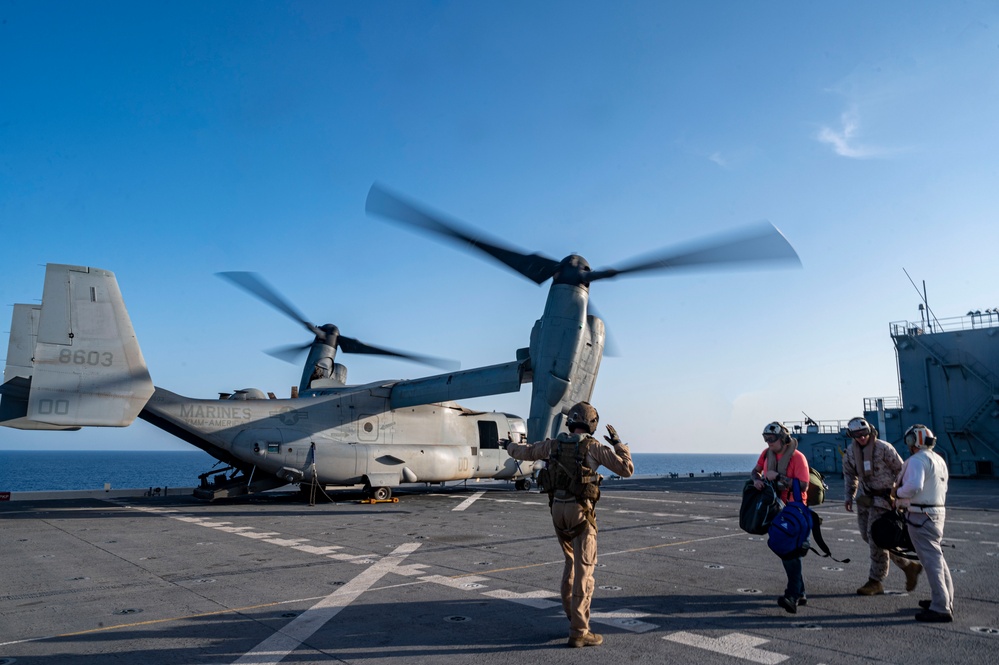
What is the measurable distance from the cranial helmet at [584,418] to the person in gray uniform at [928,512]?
318 centimetres

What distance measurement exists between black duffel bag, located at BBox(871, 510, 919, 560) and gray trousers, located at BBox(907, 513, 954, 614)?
10.1 inches

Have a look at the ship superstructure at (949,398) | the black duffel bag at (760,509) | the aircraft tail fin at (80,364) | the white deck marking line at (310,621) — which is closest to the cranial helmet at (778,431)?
the black duffel bag at (760,509)

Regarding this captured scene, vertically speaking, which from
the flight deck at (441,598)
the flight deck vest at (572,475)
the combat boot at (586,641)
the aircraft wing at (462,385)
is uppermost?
the aircraft wing at (462,385)

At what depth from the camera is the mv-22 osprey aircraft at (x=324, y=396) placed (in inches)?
565

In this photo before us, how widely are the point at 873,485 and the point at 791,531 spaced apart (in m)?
1.70

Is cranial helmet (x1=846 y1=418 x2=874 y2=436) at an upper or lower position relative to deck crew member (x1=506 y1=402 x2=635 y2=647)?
upper

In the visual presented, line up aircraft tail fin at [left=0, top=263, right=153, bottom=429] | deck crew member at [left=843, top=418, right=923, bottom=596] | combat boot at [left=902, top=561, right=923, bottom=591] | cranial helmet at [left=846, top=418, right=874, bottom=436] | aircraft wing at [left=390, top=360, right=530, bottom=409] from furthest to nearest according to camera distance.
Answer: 1. aircraft wing at [left=390, top=360, right=530, bottom=409]
2. aircraft tail fin at [left=0, top=263, right=153, bottom=429]
3. cranial helmet at [left=846, top=418, right=874, bottom=436]
4. deck crew member at [left=843, top=418, right=923, bottom=596]
5. combat boot at [left=902, top=561, right=923, bottom=591]

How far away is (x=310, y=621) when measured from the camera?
603cm

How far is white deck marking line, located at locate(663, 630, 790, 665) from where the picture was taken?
4984 millimetres

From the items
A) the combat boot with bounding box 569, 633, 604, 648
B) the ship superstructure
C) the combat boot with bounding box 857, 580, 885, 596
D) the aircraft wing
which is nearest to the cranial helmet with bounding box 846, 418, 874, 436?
the combat boot with bounding box 857, 580, 885, 596

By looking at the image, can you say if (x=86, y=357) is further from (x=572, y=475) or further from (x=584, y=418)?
(x=572, y=475)

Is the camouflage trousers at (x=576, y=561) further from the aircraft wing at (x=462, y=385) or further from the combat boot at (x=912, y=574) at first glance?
the aircraft wing at (x=462, y=385)

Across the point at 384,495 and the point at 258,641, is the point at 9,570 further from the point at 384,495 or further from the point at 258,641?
the point at 384,495

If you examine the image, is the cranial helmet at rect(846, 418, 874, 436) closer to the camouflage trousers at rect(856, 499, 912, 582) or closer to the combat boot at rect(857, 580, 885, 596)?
the camouflage trousers at rect(856, 499, 912, 582)
